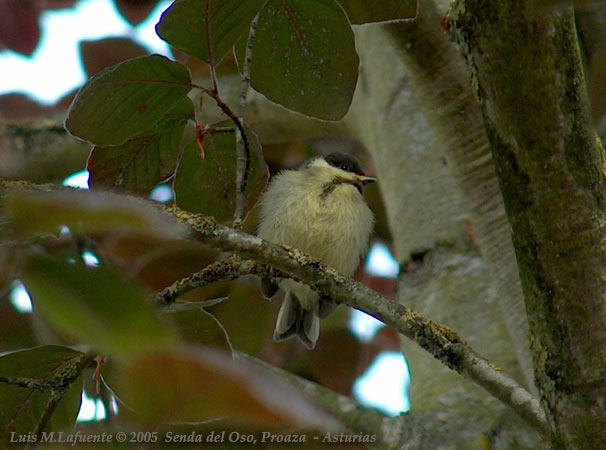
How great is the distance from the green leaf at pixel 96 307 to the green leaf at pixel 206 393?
0.7 inches

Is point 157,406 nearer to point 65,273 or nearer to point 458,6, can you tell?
point 65,273

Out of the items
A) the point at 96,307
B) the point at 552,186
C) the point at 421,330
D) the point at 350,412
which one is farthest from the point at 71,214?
the point at 350,412

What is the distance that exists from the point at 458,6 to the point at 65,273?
75 cm

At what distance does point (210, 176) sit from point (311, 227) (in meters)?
1.39

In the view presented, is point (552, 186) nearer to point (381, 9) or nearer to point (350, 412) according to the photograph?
point (381, 9)

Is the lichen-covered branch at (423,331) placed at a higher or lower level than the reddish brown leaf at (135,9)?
lower

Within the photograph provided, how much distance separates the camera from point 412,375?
2459 mm

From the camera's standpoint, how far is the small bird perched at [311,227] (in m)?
2.97

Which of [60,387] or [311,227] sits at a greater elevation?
[311,227]

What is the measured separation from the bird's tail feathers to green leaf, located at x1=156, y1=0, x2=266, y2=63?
1.85 m

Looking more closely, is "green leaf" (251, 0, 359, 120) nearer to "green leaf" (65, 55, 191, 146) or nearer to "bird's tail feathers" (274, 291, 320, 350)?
"green leaf" (65, 55, 191, 146)

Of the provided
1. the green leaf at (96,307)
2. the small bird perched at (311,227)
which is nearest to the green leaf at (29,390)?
the green leaf at (96,307)

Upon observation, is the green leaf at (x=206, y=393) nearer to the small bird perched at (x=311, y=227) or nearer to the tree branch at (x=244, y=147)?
the tree branch at (x=244, y=147)

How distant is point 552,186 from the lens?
→ 1.13m
